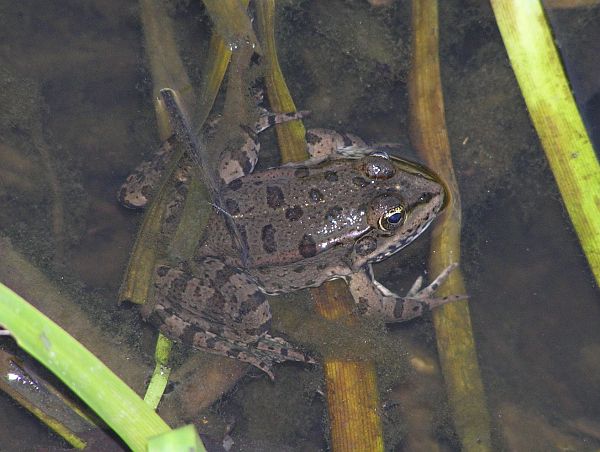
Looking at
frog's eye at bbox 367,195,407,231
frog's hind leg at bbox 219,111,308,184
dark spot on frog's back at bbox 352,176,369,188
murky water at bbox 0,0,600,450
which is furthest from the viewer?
frog's hind leg at bbox 219,111,308,184

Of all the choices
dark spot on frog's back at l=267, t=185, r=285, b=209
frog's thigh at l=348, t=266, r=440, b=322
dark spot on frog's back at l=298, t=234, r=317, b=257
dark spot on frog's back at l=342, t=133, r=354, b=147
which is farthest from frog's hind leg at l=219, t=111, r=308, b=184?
frog's thigh at l=348, t=266, r=440, b=322

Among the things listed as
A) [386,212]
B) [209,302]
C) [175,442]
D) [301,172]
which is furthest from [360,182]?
[175,442]

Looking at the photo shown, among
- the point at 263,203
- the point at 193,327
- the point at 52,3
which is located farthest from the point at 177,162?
the point at 52,3

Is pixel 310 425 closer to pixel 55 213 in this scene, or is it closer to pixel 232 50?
pixel 55 213

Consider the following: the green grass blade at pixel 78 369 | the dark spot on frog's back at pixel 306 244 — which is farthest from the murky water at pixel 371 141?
the green grass blade at pixel 78 369

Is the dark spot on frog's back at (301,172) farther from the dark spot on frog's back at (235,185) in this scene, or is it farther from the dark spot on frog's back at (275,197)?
the dark spot on frog's back at (235,185)

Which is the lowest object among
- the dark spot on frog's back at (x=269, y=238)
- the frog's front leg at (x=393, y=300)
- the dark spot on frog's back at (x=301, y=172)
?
the frog's front leg at (x=393, y=300)

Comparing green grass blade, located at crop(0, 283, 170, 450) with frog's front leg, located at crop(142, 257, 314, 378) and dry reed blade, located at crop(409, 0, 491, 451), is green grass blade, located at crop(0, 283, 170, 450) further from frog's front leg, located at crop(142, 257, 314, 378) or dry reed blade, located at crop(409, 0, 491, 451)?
dry reed blade, located at crop(409, 0, 491, 451)
